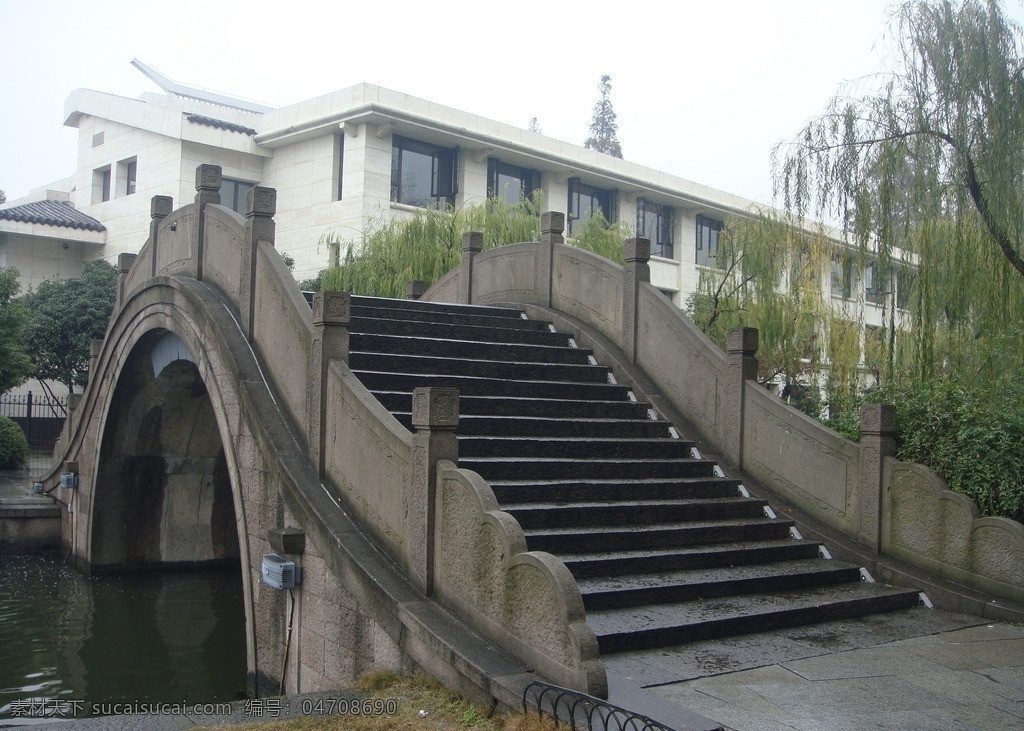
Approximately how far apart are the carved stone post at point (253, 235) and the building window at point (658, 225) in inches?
942

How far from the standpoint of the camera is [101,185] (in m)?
31.0

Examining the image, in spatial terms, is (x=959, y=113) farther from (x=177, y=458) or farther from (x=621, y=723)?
(x=177, y=458)

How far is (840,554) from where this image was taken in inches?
309

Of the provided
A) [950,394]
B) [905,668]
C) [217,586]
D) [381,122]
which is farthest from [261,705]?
[381,122]

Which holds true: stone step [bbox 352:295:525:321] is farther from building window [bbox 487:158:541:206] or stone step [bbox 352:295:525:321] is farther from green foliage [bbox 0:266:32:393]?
building window [bbox 487:158:541:206]

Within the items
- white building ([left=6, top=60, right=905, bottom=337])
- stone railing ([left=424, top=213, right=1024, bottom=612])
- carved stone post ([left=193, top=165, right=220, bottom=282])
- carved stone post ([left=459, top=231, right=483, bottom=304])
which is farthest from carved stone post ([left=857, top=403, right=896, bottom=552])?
white building ([left=6, top=60, right=905, bottom=337])

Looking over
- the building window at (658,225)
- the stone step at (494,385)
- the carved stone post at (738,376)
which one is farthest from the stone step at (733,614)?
the building window at (658,225)

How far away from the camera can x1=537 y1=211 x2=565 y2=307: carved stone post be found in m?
11.9

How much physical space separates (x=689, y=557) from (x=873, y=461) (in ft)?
6.28

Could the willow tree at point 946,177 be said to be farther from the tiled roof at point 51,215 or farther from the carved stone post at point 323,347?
the tiled roof at point 51,215

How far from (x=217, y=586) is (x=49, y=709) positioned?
5.95 meters

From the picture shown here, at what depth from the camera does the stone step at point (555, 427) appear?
822cm

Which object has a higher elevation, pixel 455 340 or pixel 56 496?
pixel 455 340

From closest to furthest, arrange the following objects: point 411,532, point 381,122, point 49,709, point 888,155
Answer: point 411,532 < point 49,709 < point 888,155 < point 381,122
